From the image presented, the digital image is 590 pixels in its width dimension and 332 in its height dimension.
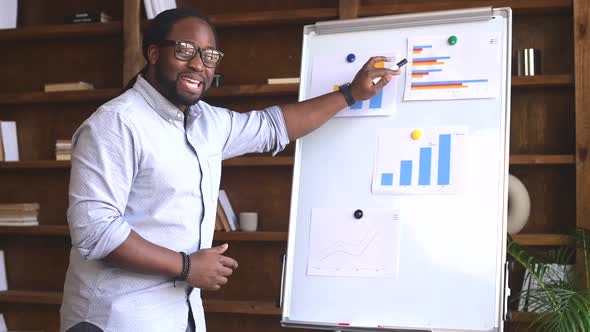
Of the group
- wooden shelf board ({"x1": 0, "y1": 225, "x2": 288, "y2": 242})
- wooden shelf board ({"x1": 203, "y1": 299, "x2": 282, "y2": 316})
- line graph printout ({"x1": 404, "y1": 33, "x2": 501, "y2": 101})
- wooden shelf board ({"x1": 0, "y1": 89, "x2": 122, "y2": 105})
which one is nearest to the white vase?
wooden shelf board ({"x1": 0, "y1": 225, "x2": 288, "y2": 242})

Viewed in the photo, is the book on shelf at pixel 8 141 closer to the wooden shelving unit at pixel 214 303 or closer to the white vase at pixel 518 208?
the wooden shelving unit at pixel 214 303

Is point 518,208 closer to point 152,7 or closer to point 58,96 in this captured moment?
point 152,7

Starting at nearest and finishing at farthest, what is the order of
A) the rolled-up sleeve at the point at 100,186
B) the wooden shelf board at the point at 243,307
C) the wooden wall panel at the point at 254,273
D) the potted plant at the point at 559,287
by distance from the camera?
the rolled-up sleeve at the point at 100,186, the potted plant at the point at 559,287, the wooden shelf board at the point at 243,307, the wooden wall panel at the point at 254,273

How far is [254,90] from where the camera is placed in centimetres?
400

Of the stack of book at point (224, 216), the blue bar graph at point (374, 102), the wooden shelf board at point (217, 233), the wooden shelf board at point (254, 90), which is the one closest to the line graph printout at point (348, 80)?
the blue bar graph at point (374, 102)

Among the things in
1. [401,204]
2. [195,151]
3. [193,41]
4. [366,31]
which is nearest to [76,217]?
[195,151]

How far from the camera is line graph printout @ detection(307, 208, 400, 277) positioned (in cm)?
249

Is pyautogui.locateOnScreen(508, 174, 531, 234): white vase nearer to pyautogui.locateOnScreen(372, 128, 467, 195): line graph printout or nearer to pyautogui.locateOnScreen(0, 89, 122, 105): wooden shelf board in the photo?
pyautogui.locateOnScreen(372, 128, 467, 195): line graph printout

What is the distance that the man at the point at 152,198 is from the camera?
202 centimetres

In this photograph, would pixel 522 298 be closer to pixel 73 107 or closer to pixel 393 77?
pixel 393 77

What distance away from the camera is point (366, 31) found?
2732 millimetres

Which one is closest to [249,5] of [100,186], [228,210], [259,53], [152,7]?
[259,53]

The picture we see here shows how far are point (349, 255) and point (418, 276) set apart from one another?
23 centimetres

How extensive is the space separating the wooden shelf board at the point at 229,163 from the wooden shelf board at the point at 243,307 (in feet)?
2.23
